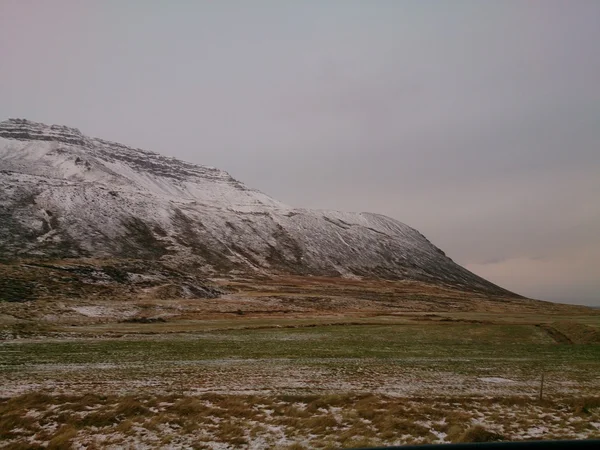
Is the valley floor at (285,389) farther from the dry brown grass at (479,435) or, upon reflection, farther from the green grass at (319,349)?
the green grass at (319,349)

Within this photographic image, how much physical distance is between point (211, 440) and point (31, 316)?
200 feet

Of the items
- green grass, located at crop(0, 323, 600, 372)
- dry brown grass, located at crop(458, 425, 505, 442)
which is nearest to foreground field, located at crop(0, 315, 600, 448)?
dry brown grass, located at crop(458, 425, 505, 442)

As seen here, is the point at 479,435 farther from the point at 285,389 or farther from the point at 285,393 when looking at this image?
the point at 285,389

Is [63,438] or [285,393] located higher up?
[285,393]

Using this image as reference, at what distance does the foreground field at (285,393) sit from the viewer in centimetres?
1700

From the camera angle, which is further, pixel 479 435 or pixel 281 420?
pixel 281 420

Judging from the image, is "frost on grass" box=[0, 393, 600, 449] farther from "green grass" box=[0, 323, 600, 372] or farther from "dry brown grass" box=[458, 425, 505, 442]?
"green grass" box=[0, 323, 600, 372]

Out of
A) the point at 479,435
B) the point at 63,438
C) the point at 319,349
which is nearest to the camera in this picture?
the point at 63,438

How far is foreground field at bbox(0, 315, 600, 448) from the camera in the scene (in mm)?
17000

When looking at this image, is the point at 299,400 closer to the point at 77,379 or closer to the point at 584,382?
the point at 77,379

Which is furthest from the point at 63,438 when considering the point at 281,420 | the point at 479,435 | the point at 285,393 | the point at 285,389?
the point at 479,435

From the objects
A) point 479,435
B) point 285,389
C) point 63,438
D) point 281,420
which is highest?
point 479,435

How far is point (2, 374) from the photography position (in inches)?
1071

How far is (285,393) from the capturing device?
23.2 metres
